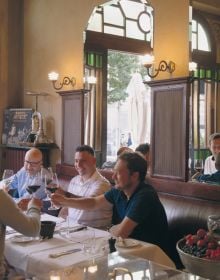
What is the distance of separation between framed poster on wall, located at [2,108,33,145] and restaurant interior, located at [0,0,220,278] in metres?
0.11

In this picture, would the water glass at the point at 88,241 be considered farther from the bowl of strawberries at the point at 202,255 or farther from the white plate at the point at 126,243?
the bowl of strawberries at the point at 202,255

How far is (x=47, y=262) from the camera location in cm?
222

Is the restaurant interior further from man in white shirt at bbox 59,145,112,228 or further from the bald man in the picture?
the bald man

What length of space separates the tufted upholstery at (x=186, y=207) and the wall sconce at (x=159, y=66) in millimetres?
1134

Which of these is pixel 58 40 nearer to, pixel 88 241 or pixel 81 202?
pixel 81 202

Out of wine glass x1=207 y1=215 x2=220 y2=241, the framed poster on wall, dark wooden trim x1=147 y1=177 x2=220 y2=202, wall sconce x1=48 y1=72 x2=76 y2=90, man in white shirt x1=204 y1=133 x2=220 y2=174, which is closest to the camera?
wine glass x1=207 y1=215 x2=220 y2=241

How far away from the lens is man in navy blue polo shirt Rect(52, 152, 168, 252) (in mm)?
2869

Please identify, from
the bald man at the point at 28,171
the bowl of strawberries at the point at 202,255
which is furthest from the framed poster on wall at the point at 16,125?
the bowl of strawberries at the point at 202,255

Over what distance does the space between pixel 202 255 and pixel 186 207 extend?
168 centimetres

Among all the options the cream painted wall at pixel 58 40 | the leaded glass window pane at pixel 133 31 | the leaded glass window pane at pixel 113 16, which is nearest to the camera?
the cream painted wall at pixel 58 40

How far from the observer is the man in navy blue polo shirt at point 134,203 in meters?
2.87

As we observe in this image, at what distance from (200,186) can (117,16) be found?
2.44m

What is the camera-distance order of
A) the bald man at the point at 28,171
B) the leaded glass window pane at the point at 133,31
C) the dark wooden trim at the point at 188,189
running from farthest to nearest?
the leaded glass window pane at the point at 133,31
the bald man at the point at 28,171
the dark wooden trim at the point at 188,189

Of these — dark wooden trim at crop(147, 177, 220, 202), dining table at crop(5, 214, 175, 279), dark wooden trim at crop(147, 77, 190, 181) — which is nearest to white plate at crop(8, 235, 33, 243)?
dining table at crop(5, 214, 175, 279)
